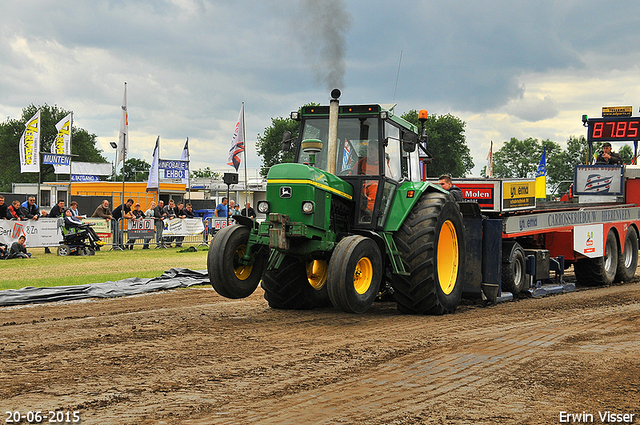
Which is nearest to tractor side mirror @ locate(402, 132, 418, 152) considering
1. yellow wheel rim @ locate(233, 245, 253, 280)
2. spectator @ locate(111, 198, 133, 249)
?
yellow wheel rim @ locate(233, 245, 253, 280)

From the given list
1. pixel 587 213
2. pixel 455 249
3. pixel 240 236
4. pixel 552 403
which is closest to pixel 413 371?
pixel 552 403

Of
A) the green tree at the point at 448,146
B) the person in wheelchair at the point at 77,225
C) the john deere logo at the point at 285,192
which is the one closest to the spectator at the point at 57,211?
the person in wheelchair at the point at 77,225

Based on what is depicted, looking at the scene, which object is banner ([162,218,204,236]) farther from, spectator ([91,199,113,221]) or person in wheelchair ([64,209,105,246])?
person in wheelchair ([64,209,105,246])

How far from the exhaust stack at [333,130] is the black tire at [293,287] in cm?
132

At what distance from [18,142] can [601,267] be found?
77.5 m

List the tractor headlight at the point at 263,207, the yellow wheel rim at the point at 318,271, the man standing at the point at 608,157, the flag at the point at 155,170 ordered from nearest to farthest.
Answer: the tractor headlight at the point at 263,207
the yellow wheel rim at the point at 318,271
the man standing at the point at 608,157
the flag at the point at 155,170

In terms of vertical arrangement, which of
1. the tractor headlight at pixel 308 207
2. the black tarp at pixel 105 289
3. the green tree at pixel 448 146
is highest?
the green tree at pixel 448 146

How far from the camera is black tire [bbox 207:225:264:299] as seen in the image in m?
7.47

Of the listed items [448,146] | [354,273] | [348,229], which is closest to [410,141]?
[348,229]

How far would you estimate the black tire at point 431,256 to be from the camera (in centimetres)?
792

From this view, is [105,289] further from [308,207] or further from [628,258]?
[628,258]

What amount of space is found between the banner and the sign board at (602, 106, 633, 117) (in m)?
14.6

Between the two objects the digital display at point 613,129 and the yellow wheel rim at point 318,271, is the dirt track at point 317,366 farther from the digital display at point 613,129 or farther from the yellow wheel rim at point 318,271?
the digital display at point 613,129

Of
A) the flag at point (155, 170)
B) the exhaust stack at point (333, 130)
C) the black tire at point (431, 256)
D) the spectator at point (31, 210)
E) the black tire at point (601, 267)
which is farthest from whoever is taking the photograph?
the flag at point (155, 170)
